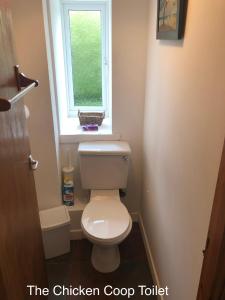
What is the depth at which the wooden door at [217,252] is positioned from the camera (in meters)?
0.73

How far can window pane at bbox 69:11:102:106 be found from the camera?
2.20 m

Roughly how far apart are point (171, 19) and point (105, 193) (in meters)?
1.37

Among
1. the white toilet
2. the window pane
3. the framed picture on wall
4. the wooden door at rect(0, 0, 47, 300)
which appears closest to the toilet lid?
the white toilet

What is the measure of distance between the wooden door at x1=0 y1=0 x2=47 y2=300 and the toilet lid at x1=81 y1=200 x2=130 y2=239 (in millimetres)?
490

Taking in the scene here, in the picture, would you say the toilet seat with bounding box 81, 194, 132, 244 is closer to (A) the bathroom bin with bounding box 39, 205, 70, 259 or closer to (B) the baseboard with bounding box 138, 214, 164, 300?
(A) the bathroom bin with bounding box 39, 205, 70, 259

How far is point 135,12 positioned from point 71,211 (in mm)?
1638

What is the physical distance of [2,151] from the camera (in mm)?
923

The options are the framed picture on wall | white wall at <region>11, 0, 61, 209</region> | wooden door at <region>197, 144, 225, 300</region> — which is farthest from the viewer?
white wall at <region>11, 0, 61, 209</region>

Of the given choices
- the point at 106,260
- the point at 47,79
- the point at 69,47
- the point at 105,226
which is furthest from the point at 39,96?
the point at 106,260

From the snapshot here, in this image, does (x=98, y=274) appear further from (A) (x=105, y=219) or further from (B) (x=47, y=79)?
(B) (x=47, y=79)

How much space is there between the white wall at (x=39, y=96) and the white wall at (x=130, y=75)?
0.22 meters

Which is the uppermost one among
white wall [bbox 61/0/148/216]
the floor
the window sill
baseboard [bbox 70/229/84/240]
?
white wall [bbox 61/0/148/216]

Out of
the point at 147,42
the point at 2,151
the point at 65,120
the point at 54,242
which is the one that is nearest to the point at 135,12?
the point at 147,42

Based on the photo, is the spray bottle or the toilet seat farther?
the spray bottle
